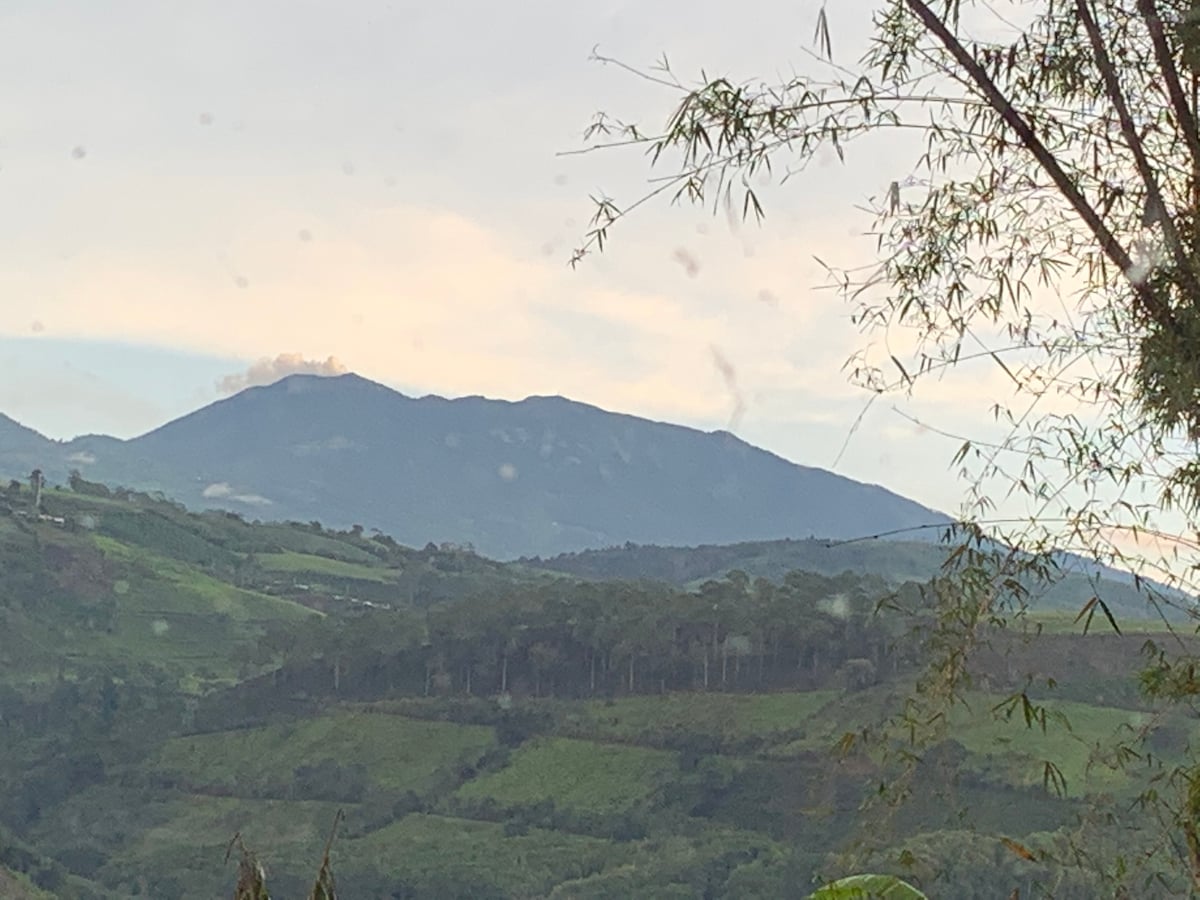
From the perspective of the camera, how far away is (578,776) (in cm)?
5966

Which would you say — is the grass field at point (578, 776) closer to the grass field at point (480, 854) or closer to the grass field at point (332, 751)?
the grass field at point (480, 854)

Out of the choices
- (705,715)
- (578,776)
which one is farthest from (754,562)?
(578,776)

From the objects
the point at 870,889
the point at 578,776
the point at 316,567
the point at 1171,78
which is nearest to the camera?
the point at 870,889

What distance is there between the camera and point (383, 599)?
10219cm

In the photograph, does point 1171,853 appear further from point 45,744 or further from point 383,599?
point 383,599

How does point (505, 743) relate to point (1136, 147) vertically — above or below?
below

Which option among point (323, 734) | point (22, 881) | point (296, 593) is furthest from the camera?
point (296, 593)

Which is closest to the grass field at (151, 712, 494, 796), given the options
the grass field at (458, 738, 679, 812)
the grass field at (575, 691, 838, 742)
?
the grass field at (458, 738, 679, 812)

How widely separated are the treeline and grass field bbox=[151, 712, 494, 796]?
309 cm

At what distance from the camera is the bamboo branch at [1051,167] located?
4137mm

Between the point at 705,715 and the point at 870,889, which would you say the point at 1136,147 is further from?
the point at 705,715

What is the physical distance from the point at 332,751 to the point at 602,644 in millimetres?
12723

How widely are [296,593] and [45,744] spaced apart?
34.4 m

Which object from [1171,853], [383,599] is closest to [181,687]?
[383,599]
